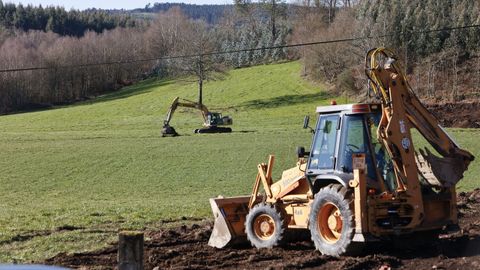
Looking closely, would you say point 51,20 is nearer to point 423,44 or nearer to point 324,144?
point 423,44

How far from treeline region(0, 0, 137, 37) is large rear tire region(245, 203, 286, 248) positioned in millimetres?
152258

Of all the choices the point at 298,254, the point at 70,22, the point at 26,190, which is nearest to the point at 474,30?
the point at 26,190

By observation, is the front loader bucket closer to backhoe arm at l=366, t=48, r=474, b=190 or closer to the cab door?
the cab door

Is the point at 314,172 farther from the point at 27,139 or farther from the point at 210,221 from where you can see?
the point at 27,139

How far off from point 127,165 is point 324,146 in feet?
79.0

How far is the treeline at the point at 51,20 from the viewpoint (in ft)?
527

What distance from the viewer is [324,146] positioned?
40.0 feet

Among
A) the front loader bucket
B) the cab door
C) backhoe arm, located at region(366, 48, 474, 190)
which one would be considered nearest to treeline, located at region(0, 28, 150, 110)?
the front loader bucket

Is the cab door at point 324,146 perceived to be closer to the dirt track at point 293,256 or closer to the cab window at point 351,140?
the cab window at point 351,140

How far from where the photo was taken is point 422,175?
1213 centimetres

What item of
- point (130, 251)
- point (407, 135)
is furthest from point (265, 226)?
point (130, 251)

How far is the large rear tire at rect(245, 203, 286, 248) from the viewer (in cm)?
1266

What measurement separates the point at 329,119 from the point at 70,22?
160182 millimetres

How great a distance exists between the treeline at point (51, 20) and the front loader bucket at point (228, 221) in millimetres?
151387
